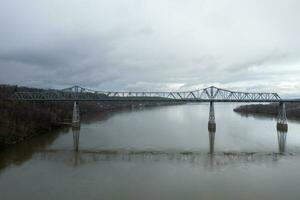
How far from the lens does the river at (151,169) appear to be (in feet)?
56.5

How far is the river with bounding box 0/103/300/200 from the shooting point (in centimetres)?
1723

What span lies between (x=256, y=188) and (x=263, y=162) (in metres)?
7.31

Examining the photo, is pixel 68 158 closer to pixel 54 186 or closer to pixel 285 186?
pixel 54 186

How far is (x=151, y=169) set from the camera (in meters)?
22.5

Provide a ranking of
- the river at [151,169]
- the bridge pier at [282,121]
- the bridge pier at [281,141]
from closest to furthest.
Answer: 1. the river at [151,169]
2. the bridge pier at [281,141]
3. the bridge pier at [282,121]

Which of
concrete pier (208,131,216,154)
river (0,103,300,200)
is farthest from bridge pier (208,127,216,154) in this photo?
river (0,103,300,200)

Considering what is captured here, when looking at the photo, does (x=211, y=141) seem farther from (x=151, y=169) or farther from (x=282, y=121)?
(x=282, y=121)

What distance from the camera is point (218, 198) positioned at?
16.3m

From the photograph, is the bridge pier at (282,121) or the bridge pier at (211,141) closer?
the bridge pier at (211,141)

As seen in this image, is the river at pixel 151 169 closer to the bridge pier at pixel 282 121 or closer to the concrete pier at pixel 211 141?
the concrete pier at pixel 211 141

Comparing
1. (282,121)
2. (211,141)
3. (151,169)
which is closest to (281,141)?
(211,141)

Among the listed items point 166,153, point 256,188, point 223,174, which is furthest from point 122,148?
point 256,188

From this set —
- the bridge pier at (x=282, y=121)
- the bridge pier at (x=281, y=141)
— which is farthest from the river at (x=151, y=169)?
the bridge pier at (x=282, y=121)

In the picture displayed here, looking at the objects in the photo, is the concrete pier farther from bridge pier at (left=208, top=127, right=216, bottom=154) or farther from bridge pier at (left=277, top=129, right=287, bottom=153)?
bridge pier at (left=277, top=129, right=287, bottom=153)
